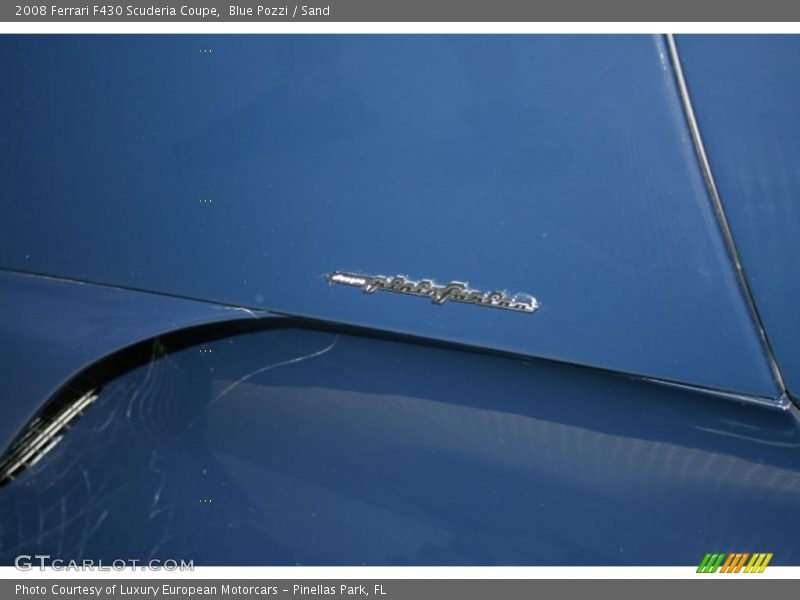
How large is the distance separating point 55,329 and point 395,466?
1.82ft

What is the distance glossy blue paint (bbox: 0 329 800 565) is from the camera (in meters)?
1.29

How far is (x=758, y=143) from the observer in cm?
108

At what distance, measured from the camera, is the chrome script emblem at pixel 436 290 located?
1.23 meters

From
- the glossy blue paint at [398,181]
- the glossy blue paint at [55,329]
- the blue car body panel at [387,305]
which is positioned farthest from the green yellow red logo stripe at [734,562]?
the glossy blue paint at [55,329]

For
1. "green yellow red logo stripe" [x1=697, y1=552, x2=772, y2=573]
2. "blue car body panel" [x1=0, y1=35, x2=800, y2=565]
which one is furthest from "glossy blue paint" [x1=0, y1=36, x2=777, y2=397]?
"green yellow red logo stripe" [x1=697, y1=552, x2=772, y2=573]

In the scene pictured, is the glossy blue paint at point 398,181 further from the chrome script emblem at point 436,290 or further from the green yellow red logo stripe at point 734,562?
the green yellow red logo stripe at point 734,562

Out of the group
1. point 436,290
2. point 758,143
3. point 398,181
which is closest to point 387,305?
point 436,290

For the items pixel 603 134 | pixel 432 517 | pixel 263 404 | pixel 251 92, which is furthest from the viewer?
pixel 263 404

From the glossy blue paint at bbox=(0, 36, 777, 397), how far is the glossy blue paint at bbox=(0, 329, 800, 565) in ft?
0.36

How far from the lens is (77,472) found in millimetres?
1528

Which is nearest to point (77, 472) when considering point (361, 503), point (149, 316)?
point (149, 316)

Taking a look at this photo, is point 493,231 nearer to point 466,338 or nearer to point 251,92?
point 466,338

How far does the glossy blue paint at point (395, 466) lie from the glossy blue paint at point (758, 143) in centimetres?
21

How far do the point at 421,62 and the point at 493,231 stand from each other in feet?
0.73
